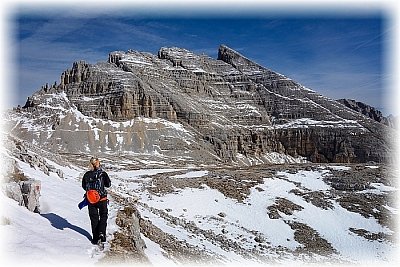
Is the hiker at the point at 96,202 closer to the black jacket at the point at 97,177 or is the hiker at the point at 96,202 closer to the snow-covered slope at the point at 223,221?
the black jacket at the point at 97,177

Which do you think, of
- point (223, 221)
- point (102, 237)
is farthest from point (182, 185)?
point (102, 237)

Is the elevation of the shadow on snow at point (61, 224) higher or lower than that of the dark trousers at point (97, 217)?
lower

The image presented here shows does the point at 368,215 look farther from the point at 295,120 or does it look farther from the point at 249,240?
the point at 295,120

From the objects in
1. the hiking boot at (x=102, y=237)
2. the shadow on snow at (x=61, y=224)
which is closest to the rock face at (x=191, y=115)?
the shadow on snow at (x=61, y=224)

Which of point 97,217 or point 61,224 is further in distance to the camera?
point 61,224

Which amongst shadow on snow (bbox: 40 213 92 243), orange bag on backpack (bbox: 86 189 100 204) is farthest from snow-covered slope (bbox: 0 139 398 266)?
orange bag on backpack (bbox: 86 189 100 204)

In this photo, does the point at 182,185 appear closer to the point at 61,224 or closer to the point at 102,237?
the point at 61,224
